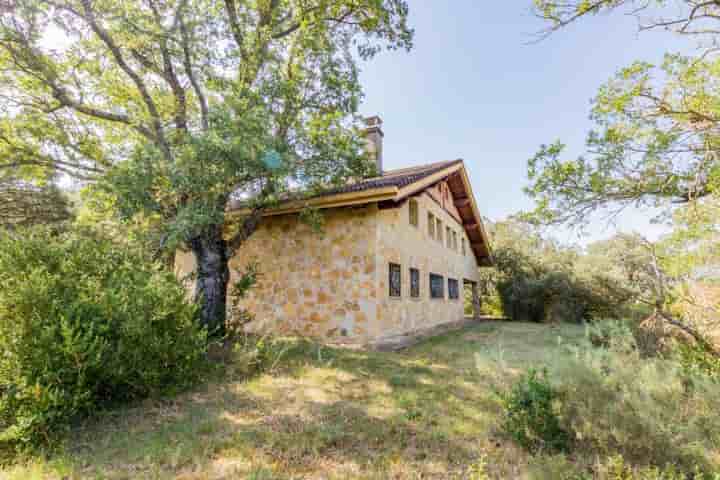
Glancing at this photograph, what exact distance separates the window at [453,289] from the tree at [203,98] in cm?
827

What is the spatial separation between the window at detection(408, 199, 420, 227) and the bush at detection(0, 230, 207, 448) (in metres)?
6.79

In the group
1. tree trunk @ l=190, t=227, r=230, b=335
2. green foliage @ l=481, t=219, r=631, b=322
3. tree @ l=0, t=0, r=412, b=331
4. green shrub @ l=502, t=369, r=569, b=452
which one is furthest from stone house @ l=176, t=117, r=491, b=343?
green foliage @ l=481, t=219, r=631, b=322

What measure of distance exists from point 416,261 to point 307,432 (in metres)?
7.02

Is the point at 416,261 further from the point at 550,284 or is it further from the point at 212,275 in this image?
the point at 550,284

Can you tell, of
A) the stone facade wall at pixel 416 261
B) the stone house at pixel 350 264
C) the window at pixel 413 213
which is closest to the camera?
the stone house at pixel 350 264

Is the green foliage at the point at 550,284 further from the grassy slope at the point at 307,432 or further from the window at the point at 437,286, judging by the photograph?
the grassy slope at the point at 307,432

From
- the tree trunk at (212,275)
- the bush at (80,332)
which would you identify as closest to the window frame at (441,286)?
the tree trunk at (212,275)

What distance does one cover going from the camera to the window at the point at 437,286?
449 inches

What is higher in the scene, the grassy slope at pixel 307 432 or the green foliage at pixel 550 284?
the green foliage at pixel 550 284

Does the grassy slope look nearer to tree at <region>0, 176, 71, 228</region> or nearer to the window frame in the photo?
the window frame

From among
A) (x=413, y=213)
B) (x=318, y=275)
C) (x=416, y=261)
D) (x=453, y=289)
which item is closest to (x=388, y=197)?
(x=318, y=275)

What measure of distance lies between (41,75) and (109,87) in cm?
199

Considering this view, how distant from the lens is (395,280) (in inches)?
339

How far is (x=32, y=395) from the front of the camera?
3072 mm
